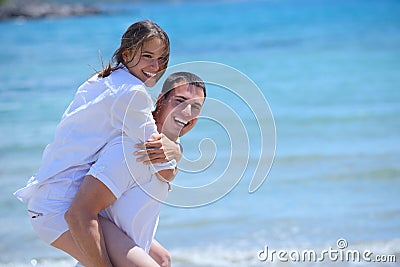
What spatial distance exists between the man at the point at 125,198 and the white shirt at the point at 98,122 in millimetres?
68

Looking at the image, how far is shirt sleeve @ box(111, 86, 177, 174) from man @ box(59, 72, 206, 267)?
61 mm

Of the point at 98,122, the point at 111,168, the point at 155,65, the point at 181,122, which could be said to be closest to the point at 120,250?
the point at 111,168

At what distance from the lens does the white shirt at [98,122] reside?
3.16 m

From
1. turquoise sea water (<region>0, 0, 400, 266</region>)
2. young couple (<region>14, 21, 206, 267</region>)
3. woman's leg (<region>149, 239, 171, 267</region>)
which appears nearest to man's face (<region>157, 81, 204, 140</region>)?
young couple (<region>14, 21, 206, 267</region>)

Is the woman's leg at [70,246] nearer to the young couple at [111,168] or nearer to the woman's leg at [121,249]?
the young couple at [111,168]

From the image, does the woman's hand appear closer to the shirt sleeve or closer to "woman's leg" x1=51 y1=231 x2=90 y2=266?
the shirt sleeve

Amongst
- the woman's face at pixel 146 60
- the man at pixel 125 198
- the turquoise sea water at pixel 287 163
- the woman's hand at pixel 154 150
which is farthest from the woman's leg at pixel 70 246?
the turquoise sea water at pixel 287 163

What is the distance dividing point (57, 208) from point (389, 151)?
6.31 metres

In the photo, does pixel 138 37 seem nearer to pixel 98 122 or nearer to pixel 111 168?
pixel 98 122

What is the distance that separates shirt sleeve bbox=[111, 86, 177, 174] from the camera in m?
3.15

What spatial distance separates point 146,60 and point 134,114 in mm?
309

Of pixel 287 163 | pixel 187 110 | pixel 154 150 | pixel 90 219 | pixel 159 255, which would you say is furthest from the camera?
pixel 287 163

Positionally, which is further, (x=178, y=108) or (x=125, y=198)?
(x=178, y=108)

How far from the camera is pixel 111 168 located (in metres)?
3.15
